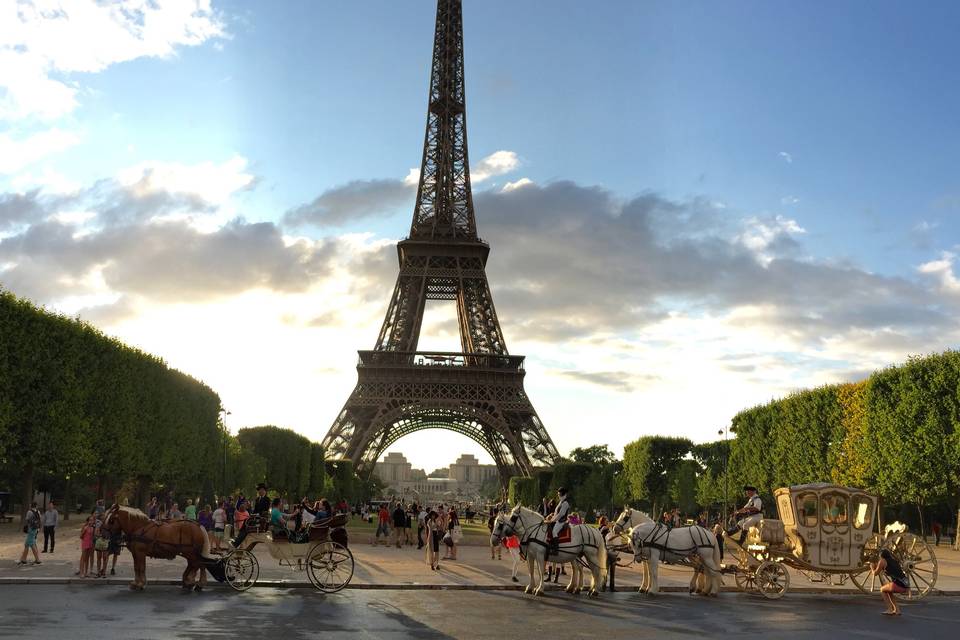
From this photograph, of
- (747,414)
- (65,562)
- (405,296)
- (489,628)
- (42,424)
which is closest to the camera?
(489,628)

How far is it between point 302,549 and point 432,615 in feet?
13.4

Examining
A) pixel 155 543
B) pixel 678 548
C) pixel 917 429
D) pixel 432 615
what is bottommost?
pixel 432 615

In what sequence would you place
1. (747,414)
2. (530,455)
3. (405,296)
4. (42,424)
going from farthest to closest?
(405,296), (530,455), (747,414), (42,424)

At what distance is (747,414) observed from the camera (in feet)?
186

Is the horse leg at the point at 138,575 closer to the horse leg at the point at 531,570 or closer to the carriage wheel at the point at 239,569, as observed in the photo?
the carriage wheel at the point at 239,569

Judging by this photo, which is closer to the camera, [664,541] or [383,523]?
[664,541]

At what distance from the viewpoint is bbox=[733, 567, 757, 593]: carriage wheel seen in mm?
21219

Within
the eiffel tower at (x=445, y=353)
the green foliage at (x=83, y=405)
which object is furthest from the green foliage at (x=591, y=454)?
the green foliage at (x=83, y=405)

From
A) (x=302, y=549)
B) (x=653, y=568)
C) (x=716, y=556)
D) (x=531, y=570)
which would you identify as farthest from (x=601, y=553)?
(x=302, y=549)

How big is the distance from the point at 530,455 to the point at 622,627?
5761cm

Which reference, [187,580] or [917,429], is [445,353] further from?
[187,580]

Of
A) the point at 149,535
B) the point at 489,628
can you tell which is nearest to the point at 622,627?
the point at 489,628

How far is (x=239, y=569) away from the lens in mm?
20703

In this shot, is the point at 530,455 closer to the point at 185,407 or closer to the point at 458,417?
the point at 458,417
